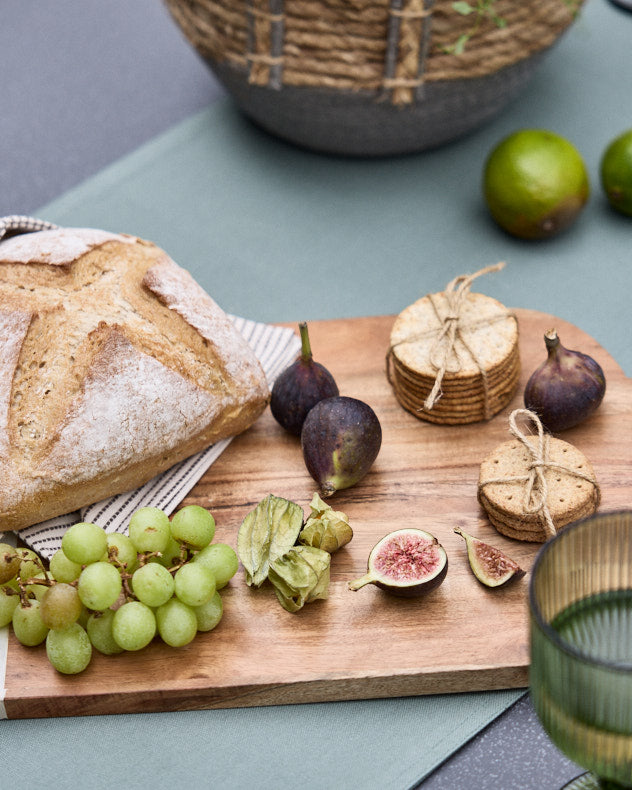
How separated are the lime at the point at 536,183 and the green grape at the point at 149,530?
0.95 meters

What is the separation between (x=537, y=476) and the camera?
50.4 inches

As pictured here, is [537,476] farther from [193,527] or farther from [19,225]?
[19,225]

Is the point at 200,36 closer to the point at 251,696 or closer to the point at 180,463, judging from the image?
the point at 180,463

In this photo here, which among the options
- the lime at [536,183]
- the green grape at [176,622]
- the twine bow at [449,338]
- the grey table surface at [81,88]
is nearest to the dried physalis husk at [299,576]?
the green grape at [176,622]

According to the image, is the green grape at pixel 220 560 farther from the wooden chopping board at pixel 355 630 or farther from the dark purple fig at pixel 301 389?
the dark purple fig at pixel 301 389

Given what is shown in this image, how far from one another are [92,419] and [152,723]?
416 mm

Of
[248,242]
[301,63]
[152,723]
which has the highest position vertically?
[301,63]

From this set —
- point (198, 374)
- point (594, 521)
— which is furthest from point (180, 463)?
point (594, 521)

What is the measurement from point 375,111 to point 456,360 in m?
0.63

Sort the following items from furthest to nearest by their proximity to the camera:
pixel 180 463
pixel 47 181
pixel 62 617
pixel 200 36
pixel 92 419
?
pixel 47 181 < pixel 200 36 < pixel 180 463 < pixel 92 419 < pixel 62 617

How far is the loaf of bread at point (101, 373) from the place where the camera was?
1300mm

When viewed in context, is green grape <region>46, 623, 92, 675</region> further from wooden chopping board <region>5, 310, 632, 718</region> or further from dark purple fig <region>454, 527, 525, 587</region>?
dark purple fig <region>454, 527, 525, 587</region>

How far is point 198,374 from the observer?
1399mm

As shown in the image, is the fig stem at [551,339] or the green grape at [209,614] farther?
the fig stem at [551,339]
